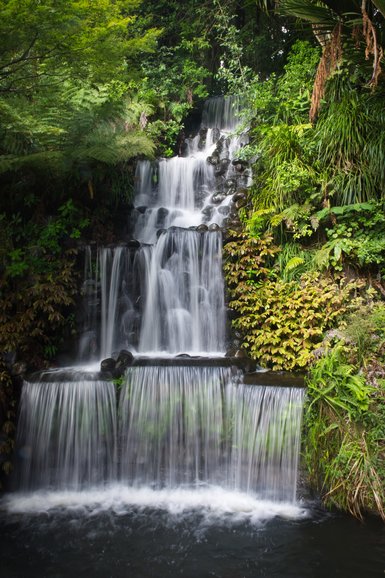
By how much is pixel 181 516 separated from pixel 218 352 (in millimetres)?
2817

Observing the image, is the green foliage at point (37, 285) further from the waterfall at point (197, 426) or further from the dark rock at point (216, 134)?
the dark rock at point (216, 134)

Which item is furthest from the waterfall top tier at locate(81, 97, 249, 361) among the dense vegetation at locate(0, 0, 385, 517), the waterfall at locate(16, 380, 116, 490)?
the waterfall at locate(16, 380, 116, 490)

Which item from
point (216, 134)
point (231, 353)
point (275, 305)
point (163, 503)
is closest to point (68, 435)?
point (163, 503)

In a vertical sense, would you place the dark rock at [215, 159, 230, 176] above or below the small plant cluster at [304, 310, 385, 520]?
above

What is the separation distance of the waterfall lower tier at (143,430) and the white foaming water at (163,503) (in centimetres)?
11

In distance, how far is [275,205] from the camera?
7746 millimetres

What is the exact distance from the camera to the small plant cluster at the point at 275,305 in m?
6.61

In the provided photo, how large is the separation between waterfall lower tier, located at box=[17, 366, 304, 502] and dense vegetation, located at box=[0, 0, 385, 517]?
0.47 m

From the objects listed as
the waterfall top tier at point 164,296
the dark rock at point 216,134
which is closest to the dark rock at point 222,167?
the dark rock at point 216,134

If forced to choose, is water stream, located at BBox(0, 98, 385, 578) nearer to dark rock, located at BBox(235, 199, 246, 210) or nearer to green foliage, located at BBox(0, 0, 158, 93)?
dark rock, located at BBox(235, 199, 246, 210)

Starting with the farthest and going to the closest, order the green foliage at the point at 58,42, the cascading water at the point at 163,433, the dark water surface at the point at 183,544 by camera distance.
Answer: the cascading water at the point at 163,433, the green foliage at the point at 58,42, the dark water surface at the point at 183,544

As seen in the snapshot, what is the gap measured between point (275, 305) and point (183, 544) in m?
3.58

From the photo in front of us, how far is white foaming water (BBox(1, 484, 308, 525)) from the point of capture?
5.42 m

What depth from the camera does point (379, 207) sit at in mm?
7121
